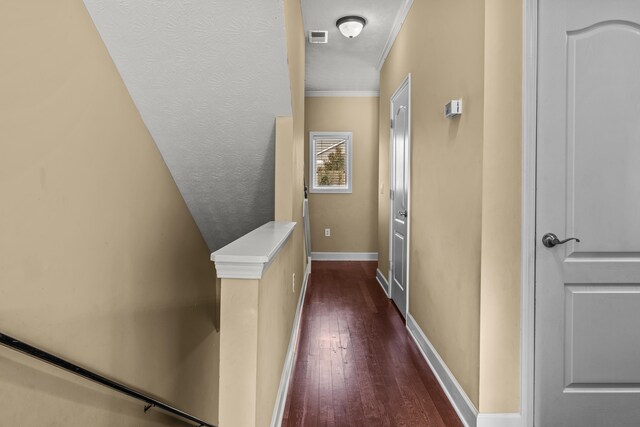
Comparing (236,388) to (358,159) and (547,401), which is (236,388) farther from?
(358,159)

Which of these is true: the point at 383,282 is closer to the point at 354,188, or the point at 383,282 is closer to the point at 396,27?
the point at 354,188

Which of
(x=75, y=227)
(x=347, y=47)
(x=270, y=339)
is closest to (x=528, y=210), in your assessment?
(x=270, y=339)

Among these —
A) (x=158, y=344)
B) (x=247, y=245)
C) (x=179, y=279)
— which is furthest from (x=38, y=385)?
(x=179, y=279)

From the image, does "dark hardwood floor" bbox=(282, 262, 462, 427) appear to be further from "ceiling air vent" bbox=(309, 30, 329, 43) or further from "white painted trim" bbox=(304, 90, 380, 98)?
"white painted trim" bbox=(304, 90, 380, 98)

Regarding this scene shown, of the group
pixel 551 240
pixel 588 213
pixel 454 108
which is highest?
pixel 454 108

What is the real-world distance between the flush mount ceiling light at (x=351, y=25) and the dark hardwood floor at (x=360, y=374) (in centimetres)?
261

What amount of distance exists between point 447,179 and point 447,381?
1.13m

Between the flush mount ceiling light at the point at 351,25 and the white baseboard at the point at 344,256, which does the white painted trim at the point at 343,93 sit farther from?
the white baseboard at the point at 344,256

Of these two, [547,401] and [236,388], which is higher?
[236,388]

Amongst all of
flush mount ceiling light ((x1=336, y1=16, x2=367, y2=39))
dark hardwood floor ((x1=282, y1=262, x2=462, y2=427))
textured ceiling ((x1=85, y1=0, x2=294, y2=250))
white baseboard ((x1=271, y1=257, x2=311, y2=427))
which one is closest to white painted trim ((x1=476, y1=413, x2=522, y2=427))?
dark hardwood floor ((x1=282, y1=262, x2=462, y2=427))

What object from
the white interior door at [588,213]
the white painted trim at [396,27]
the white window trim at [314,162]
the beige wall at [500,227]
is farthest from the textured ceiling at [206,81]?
the white window trim at [314,162]

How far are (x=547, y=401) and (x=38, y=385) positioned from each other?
6.64 ft

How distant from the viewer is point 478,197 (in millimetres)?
1807

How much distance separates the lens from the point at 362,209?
626 cm
